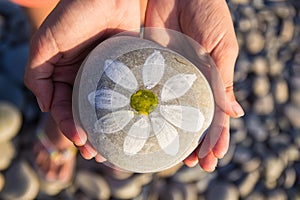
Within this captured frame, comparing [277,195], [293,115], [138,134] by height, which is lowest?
[277,195]

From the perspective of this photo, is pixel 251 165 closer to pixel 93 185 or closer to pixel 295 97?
pixel 295 97

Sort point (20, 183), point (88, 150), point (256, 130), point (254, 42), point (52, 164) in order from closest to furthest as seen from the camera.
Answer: point (88, 150), point (20, 183), point (52, 164), point (256, 130), point (254, 42)

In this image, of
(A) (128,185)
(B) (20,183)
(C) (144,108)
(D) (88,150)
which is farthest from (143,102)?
(B) (20,183)

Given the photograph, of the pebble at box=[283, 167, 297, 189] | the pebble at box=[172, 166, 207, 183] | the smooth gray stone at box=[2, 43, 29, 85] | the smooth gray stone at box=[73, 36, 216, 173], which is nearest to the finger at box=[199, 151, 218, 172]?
the smooth gray stone at box=[73, 36, 216, 173]

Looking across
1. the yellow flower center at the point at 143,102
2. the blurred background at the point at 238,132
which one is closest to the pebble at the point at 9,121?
the blurred background at the point at 238,132

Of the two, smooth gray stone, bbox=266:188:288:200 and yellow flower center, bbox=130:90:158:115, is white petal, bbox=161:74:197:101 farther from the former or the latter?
smooth gray stone, bbox=266:188:288:200

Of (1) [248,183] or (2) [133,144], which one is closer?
(2) [133,144]

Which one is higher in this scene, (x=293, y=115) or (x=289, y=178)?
(x=293, y=115)

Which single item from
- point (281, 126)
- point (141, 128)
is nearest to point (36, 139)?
point (141, 128)
